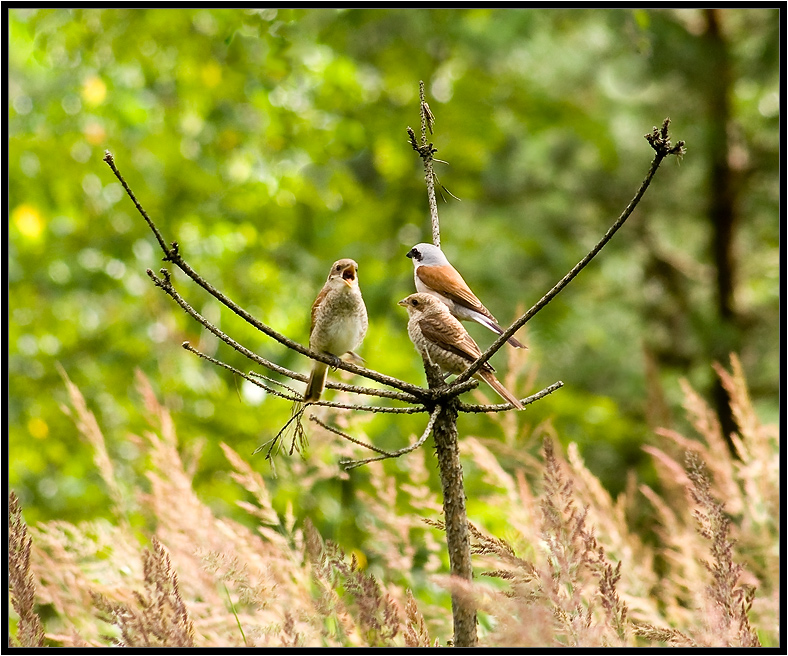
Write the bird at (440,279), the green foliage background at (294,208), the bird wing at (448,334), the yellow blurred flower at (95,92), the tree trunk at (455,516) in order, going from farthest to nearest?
the yellow blurred flower at (95,92), the green foliage background at (294,208), the bird at (440,279), the bird wing at (448,334), the tree trunk at (455,516)

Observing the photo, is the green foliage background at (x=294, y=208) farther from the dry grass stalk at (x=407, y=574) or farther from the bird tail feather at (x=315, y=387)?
the bird tail feather at (x=315, y=387)

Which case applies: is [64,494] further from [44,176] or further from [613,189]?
[613,189]

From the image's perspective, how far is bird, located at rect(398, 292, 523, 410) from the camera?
1.63 m

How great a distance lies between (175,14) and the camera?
4.49 m

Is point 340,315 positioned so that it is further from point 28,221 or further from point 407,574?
point 28,221

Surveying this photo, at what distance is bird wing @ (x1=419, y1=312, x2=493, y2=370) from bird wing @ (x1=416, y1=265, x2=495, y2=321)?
117 millimetres

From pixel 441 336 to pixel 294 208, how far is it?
318 cm

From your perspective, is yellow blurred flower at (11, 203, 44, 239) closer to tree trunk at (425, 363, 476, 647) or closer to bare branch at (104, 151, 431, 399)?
bare branch at (104, 151, 431, 399)

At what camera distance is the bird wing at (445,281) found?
5.80ft

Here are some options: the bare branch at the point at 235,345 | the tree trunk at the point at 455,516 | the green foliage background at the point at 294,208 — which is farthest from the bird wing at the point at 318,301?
the green foliage background at the point at 294,208

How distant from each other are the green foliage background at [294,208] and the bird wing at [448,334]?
1631 mm

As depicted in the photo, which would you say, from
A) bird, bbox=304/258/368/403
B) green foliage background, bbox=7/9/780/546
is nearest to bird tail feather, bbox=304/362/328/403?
bird, bbox=304/258/368/403

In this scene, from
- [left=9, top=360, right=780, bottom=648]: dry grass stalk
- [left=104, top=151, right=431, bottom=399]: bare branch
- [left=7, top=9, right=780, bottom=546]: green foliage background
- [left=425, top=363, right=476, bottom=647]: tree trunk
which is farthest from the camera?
[left=7, top=9, right=780, bottom=546]: green foliage background

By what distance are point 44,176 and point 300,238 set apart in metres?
1.46
